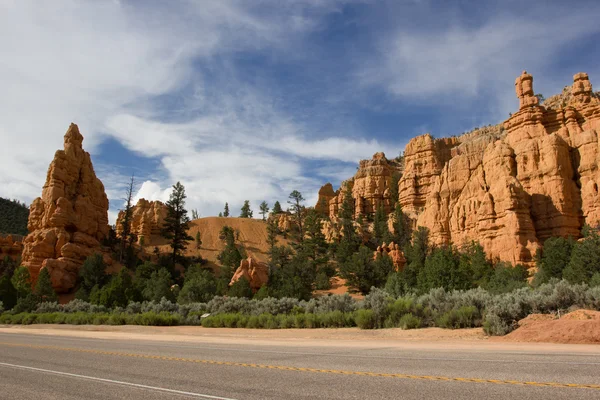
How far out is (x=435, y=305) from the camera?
68.1 ft

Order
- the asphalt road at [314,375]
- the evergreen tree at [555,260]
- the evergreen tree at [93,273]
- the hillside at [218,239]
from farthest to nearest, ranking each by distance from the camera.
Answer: the hillside at [218,239] → the evergreen tree at [93,273] → the evergreen tree at [555,260] → the asphalt road at [314,375]

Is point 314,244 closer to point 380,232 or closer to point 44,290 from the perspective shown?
point 380,232

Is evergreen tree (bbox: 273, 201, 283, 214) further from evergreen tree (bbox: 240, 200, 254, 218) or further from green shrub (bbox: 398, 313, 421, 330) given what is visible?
green shrub (bbox: 398, 313, 421, 330)

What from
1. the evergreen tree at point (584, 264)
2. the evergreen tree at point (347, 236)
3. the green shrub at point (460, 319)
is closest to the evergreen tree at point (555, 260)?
the evergreen tree at point (584, 264)

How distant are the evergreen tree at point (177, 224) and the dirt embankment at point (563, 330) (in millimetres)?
60477

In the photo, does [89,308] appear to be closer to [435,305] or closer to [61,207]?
[61,207]

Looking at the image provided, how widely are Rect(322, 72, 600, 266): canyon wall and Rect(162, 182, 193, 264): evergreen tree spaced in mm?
38577

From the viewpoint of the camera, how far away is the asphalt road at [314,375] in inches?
264

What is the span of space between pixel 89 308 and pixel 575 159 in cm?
5594

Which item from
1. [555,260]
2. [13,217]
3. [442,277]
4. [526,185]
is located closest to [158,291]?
[442,277]

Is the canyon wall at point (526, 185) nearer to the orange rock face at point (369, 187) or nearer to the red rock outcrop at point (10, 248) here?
the orange rock face at point (369, 187)

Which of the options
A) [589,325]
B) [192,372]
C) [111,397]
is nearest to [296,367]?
[192,372]

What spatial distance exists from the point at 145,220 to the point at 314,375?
88.9m

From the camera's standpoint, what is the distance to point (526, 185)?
2110 inches
